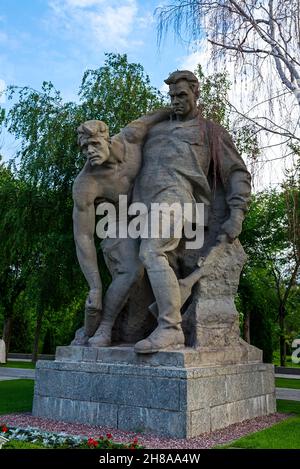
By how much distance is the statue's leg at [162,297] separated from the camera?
5531 mm

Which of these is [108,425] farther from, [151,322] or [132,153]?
[132,153]

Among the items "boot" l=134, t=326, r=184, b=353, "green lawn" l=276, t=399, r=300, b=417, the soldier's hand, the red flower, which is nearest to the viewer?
the red flower

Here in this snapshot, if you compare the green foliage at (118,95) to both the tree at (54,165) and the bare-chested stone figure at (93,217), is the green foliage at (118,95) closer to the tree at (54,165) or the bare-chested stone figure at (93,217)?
the tree at (54,165)

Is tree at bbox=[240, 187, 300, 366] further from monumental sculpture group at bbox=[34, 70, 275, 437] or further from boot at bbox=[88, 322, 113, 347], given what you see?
boot at bbox=[88, 322, 113, 347]

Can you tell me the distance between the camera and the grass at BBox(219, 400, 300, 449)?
4.84 meters

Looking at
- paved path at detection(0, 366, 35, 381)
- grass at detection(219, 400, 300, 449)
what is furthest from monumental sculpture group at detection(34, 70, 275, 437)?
paved path at detection(0, 366, 35, 381)

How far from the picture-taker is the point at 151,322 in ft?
21.2


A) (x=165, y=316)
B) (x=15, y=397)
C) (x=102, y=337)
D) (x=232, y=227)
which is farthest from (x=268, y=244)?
(x=165, y=316)

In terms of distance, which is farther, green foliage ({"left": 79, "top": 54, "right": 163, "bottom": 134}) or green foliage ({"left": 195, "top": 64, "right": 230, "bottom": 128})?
green foliage ({"left": 79, "top": 54, "right": 163, "bottom": 134})

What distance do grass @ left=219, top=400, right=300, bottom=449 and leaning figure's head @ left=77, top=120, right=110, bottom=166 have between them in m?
3.32

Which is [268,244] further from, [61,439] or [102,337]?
[61,439]

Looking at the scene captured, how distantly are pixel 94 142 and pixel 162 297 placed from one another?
194 cm

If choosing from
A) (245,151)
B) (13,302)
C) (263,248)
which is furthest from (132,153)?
(13,302)

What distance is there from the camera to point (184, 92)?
6.48 metres
